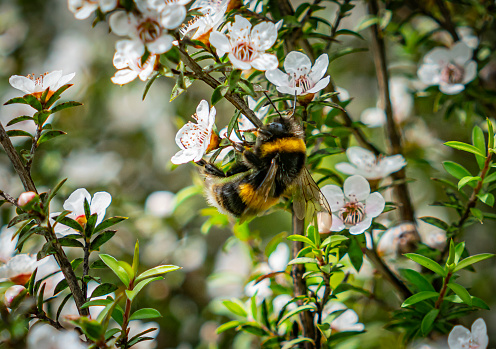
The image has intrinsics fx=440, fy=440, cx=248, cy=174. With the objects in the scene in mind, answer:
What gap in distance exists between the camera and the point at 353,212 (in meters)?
1.15

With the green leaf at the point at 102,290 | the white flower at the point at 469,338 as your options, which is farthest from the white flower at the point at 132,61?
the white flower at the point at 469,338

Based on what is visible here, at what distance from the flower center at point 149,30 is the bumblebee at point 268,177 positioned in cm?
35

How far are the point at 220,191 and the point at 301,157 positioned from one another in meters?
0.24

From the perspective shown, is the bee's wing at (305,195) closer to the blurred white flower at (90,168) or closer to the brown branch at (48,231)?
the brown branch at (48,231)

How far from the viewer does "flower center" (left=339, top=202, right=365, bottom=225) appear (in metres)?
1.15

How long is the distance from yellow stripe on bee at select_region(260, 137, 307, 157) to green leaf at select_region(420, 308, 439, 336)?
0.49 metres

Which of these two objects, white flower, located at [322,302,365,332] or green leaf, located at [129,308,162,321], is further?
white flower, located at [322,302,365,332]

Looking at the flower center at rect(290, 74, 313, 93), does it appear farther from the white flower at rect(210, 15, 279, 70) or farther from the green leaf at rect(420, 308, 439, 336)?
the green leaf at rect(420, 308, 439, 336)

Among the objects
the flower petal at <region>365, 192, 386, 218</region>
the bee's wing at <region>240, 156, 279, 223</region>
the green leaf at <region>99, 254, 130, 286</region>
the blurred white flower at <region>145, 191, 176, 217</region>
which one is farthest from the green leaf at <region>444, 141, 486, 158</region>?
the blurred white flower at <region>145, 191, 176, 217</region>

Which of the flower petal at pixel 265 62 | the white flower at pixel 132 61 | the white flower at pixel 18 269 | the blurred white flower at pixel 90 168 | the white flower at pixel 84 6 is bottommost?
the blurred white flower at pixel 90 168

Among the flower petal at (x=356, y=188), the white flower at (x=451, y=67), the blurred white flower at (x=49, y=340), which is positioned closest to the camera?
the blurred white flower at (x=49, y=340)

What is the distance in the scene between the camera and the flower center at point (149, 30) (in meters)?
0.83

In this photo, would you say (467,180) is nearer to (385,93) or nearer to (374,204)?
(374,204)

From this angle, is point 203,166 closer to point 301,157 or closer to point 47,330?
point 301,157
